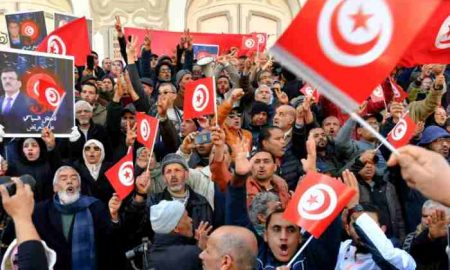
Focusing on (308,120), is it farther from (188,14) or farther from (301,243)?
(188,14)

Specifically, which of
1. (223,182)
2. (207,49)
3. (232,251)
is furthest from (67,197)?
(207,49)

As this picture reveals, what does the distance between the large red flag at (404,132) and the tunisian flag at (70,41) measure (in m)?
3.48

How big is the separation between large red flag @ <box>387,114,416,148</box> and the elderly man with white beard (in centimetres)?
193

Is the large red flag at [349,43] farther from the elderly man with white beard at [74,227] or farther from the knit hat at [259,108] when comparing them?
the knit hat at [259,108]

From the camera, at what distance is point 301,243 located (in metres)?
3.51

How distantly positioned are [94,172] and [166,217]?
2062mm

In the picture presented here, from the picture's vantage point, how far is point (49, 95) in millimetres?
5715

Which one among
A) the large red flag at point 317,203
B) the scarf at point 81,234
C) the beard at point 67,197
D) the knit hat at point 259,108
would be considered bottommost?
the scarf at point 81,234

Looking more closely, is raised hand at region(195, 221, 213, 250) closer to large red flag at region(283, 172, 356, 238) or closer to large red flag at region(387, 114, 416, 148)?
large red flag at region(283, 172, 356, 238)

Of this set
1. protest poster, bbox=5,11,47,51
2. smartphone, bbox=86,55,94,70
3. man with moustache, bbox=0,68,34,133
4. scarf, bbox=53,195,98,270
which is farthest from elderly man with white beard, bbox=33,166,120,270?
smartphone, bbox=86,55,94,70

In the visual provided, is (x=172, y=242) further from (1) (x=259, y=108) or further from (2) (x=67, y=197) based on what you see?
(1) (x=259, y=108)

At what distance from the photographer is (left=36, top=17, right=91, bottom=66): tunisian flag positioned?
710cm

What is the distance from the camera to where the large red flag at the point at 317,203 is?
3316 millimetres

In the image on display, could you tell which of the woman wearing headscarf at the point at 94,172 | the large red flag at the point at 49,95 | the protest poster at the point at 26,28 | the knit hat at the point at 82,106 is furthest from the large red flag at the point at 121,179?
the protest poster at the point at 26,28
